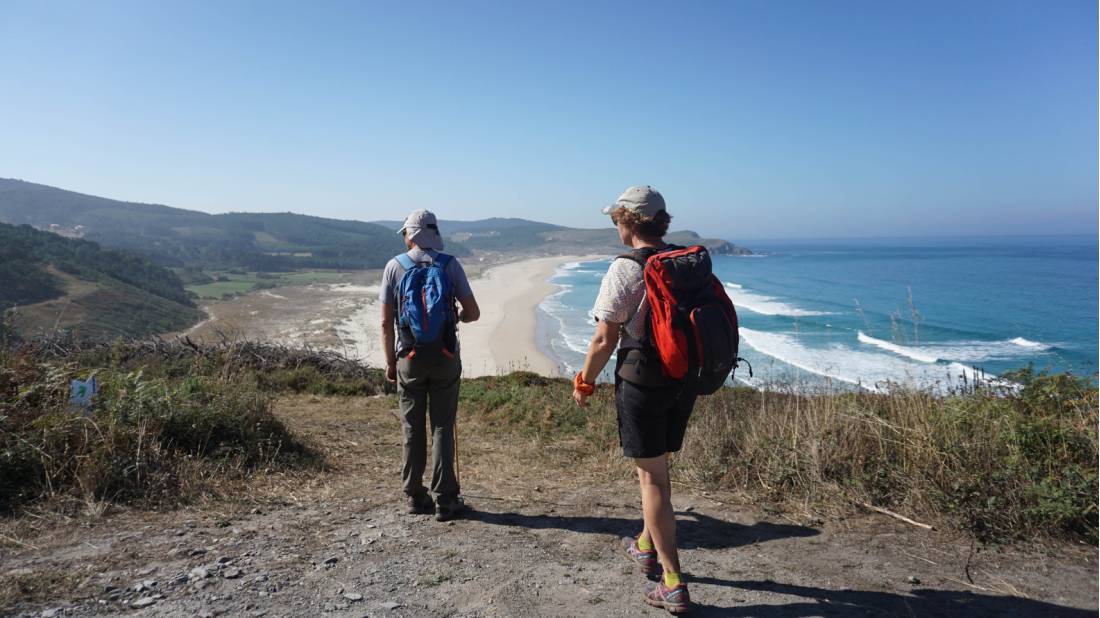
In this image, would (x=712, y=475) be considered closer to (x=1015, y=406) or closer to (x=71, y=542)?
(x=1015, y=406)

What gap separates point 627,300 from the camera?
247cm

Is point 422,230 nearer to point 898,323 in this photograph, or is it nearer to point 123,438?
point 123,438

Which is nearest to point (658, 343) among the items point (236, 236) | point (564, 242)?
point (236, 236)

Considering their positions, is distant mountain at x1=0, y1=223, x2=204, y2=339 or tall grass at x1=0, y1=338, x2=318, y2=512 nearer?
tall grass at x1=0, y1=338, x2=318, y2=512

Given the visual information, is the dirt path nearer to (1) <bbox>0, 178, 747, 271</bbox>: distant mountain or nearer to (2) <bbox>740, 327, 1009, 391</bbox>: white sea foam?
(2) <bbox>740, 327, 1009, 391</bbox>: white sea foam

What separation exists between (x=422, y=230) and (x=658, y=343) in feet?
5.73

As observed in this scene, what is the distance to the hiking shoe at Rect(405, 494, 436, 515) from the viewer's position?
146 inches

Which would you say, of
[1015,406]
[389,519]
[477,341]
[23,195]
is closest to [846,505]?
[1015,406]

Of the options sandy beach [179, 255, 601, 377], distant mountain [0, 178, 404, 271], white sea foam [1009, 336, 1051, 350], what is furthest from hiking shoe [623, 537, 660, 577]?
distant mountain [0, 178, 404, 271]

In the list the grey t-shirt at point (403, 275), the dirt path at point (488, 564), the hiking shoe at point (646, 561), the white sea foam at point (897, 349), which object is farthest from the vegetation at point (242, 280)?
the hiking shoe at point (646, 561)

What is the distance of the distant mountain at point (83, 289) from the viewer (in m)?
29.2

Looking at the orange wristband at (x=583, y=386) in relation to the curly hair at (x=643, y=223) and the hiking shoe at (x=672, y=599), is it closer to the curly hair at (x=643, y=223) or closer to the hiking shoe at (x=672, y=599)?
the curly hair at (x=643, y=223)

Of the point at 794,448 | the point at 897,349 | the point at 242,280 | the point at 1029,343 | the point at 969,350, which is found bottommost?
the point at 897,349

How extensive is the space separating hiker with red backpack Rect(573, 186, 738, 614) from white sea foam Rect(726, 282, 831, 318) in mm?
31987
